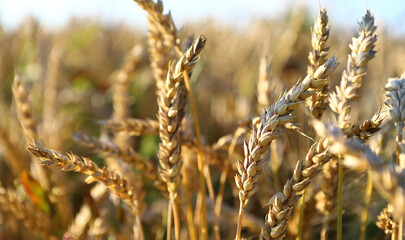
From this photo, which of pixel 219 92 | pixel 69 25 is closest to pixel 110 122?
pixel 219 92

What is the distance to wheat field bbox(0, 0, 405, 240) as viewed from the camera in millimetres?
630

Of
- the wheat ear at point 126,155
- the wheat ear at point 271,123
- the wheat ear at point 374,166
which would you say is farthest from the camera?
the wheat ear at point 126,155

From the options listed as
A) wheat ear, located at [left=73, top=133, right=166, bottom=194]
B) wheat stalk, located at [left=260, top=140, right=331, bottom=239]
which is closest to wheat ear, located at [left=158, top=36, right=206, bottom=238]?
wheat ear, located at [left=73, top=133, right=166, bottom=194]

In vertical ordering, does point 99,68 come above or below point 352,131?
below

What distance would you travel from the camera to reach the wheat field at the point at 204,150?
630mm

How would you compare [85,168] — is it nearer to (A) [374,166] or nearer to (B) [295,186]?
(B) [295,186]

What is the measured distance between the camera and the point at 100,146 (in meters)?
0.96

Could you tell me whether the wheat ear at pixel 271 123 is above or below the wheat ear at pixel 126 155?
above

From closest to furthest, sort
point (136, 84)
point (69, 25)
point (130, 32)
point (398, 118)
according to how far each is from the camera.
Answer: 1. point (398, 118)
2. point (136, 84)
3. point (69, 25)
4. point (130, 32)

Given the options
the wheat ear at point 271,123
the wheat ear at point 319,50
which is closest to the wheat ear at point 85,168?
the wheat ear at point 271,123

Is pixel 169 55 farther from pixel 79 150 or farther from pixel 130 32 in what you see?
pixel 130 32

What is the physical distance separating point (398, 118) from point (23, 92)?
950 millimetres

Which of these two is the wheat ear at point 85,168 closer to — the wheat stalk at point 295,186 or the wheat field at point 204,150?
the wheat field at point 204,150

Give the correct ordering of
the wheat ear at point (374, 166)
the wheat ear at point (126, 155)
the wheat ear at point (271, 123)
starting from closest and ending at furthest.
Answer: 1. the wheat ear at point (374, 166)
2. the wheat ear at point (271, 123)
3. the wheat ear at point (126, 155)
